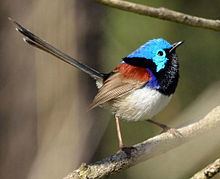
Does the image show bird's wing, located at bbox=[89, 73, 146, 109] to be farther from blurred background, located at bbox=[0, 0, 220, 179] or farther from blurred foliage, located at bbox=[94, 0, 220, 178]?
blurred foliage, located at bbox=[94, 0, 220, 178]

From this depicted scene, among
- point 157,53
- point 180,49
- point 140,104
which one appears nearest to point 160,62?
point 157,53

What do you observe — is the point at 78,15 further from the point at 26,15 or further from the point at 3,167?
the point at 3,167

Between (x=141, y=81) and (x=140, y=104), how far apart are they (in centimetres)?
18

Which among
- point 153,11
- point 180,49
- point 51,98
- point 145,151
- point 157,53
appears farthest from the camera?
point 180,49

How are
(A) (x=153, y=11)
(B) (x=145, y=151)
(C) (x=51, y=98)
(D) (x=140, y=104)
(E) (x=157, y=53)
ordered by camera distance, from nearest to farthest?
(A) (x=153, y=11) → (B) (x=145, y=151) → (D) (x=140, y=104) → (E) (x=157, y=53) → (C) (x=51, y=98)

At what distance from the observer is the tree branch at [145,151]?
3.11 m

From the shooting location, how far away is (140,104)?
4.08 meters

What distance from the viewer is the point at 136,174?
677 centimetres

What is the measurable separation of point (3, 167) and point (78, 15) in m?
1.46

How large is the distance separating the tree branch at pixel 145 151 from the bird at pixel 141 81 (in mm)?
423

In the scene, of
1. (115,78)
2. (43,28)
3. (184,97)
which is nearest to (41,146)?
(43,28)

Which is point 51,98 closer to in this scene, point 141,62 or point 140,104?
point 141,62

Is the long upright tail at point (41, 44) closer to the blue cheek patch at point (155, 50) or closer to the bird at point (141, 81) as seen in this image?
the bird at point (141, 81)

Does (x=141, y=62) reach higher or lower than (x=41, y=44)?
lower
